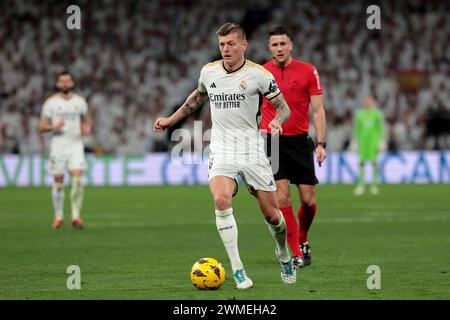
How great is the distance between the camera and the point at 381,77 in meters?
35.2

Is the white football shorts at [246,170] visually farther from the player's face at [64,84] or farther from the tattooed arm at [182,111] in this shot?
the player's face at [64,84]

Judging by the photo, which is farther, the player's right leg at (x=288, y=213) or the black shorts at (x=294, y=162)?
the black shorts at (x=294, y=162)

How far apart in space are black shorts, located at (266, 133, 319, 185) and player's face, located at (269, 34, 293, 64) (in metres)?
0.94

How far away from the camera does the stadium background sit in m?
15.9

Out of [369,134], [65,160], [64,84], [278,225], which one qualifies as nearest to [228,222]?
[278,225]

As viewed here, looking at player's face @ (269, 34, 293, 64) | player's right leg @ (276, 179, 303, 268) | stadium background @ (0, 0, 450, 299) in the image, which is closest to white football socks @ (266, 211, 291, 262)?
player's right leg @ (276, 179, 303, 268)

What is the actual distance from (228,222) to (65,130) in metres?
8.80

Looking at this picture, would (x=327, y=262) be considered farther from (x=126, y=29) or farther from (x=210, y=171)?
(x=126, y=29)

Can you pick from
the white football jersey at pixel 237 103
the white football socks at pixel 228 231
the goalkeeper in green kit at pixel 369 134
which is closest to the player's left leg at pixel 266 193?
the white football jersey at pixel 237 103

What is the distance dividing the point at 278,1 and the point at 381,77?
5.29 meters

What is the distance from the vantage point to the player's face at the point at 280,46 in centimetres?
1155

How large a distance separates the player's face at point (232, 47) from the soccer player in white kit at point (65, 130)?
8178mm

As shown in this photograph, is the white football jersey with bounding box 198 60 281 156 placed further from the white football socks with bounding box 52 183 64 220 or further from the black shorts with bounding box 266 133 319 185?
the white football socks with bounding box 52 183 64 220
